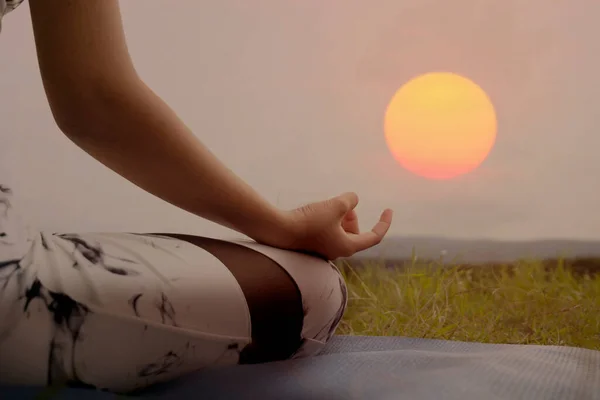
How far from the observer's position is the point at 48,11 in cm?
47

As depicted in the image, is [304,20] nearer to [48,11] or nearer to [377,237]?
[377,237]

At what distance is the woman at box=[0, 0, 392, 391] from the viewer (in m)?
0.45

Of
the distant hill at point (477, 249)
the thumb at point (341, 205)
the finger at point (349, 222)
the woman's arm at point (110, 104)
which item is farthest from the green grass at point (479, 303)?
the woman's arm at point (110, 104)

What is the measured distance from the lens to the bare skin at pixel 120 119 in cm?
48

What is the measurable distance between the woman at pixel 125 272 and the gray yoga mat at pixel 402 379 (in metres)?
0.02

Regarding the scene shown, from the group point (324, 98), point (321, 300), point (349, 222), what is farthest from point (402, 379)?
point (324, 98)

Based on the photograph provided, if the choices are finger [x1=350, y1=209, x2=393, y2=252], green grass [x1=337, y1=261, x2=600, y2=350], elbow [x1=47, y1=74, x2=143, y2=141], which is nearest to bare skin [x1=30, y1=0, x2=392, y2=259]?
elbow [x1=47, y1=74, x2=143, y2=141]

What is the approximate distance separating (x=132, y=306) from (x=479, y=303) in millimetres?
710

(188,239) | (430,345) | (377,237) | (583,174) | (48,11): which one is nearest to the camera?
(48,11)

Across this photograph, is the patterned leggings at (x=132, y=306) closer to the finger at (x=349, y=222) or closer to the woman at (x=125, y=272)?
the woman at (x=125, y=272)

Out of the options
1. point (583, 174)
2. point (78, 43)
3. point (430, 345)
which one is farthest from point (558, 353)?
point (78, 43)

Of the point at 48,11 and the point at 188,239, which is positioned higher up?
the point at 48,11

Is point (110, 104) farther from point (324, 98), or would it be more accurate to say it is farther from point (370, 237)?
point (324, 98)

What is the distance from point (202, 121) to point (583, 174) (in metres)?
0.68
